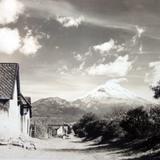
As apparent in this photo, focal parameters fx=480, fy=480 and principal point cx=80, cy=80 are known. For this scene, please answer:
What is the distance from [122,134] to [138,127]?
8.94 m

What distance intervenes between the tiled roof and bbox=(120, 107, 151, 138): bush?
11755 millimetres

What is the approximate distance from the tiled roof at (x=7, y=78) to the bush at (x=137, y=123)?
11.8 metres

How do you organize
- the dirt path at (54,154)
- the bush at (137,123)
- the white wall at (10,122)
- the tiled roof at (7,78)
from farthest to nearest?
the tiled roof at (7,78) → the white wall at (10,122) → the bush at (137,123) → the dirt path at (54,154)

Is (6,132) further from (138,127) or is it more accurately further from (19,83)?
(138,127)

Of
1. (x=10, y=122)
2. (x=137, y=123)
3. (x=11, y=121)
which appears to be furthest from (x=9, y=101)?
(x=137, y=123)

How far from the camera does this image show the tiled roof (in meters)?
45.2

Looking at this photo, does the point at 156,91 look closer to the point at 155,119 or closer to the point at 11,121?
the point at 155,119

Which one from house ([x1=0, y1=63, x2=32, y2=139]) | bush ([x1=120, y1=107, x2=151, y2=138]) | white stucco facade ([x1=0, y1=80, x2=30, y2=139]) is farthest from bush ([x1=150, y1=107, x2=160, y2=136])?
white stucco facade ([x1=0, y1=80, x2=30, y2=139])

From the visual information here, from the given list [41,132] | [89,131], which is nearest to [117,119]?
[41,132]

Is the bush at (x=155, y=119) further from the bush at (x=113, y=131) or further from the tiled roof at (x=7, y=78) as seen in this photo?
the tiled roof at (x=7, y=78)

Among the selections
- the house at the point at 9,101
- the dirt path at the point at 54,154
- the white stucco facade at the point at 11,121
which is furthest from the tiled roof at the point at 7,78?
the dirt path at the point at 54,154

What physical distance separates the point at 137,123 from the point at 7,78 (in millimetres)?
13297

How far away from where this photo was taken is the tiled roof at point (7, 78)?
4516 centimetres

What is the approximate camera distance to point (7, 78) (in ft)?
153
